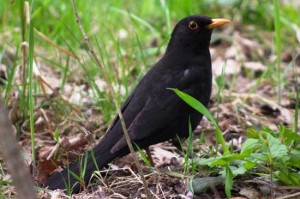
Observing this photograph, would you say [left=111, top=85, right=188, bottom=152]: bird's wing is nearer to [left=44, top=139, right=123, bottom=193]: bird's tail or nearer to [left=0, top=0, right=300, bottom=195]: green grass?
[left=44, top=139, right=123, bottom=193]: bird's tail

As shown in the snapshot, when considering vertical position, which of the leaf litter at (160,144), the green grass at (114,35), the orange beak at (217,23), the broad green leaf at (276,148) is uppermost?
the orange beak at (217,23)

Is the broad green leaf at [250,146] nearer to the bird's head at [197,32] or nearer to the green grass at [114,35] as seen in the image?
the green grass at [114,35]

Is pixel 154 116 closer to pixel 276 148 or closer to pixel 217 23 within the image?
pixel 217 23

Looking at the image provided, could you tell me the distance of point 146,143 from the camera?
4043mm

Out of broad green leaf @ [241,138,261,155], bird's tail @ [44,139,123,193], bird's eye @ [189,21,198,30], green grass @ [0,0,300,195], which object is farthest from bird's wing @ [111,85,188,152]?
broad green leaf @ [241,138,261,155]

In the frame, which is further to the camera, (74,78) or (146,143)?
(74,78)

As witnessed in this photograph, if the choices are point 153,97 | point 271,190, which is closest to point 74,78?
point 153,97

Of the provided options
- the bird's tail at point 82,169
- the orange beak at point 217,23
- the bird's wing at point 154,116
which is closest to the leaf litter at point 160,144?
the bird's tail at point 82,169

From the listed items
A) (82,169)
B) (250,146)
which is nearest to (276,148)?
(250,146)

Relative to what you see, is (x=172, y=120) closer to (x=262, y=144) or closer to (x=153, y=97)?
(x=153, y=97)

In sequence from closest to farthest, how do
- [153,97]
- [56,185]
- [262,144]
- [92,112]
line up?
[262,144] → [56,185] → [153,97] → [92,112]

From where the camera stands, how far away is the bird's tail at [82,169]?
11.7ft

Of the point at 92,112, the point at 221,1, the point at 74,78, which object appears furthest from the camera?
the point at 221,1

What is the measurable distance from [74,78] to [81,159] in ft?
6.30
